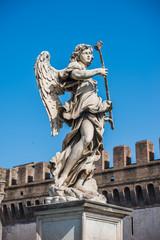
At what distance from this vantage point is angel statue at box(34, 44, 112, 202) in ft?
14.1

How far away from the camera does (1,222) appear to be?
25.2 metres

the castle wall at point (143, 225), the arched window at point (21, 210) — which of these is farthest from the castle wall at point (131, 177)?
the arched window at point (21, 210)

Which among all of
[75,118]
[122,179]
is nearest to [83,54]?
[75,118]

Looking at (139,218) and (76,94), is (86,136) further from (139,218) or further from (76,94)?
(139,218)

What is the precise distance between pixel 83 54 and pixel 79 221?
173 centimetres

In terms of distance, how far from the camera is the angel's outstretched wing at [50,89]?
15.3ft

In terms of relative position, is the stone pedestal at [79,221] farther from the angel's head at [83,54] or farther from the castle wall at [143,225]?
the castle wall at [143,225]

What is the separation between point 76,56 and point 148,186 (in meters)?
16.3

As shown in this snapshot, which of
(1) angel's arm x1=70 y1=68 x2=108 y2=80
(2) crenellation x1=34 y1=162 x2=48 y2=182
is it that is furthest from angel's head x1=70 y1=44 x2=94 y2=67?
(2) crenellation x1=34 y1=162 x2=48 y2=182

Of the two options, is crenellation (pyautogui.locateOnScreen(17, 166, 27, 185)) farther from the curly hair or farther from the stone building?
the curly hair

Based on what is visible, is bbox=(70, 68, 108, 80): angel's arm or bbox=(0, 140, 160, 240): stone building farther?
bbox=(0, 140, 160, 240): stone building

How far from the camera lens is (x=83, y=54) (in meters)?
4.69

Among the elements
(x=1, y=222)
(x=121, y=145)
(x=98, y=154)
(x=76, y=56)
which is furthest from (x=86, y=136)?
(x=1, y=222)

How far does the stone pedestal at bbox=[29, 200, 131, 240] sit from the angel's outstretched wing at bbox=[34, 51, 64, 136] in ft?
2.94
